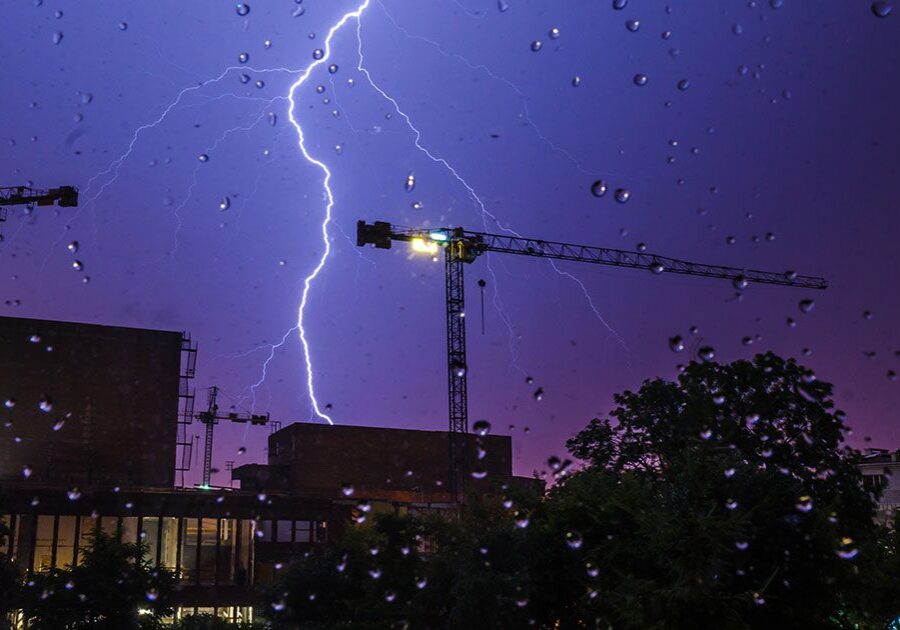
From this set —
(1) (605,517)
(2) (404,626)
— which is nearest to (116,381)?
(2) (404,626)

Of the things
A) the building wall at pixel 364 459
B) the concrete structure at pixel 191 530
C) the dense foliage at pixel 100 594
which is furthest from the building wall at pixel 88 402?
the dense foliage at pixel 100 594

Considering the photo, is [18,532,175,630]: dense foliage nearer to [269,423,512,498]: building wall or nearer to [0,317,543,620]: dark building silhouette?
[0,317,543,620]: dark building silhouette

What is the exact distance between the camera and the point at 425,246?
229 ft

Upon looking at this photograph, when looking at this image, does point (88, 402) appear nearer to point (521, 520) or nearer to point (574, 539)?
point (521, 520)

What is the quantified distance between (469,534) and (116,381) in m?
37.6

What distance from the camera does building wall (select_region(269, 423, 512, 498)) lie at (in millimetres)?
56031

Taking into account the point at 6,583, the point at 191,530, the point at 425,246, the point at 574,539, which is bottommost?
the point at 6,583

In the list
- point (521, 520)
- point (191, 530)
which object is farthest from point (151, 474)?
point (521, 520)

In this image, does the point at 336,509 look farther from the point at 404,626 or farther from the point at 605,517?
the point at 605,517

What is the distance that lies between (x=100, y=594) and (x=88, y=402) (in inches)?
1196

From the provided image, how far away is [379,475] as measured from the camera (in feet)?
192

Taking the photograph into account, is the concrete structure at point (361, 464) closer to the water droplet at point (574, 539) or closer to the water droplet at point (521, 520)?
the water droplet at point (521, 520)

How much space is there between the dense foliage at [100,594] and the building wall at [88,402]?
84.7ft

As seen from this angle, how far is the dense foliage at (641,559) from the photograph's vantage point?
1260 centimetres
